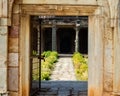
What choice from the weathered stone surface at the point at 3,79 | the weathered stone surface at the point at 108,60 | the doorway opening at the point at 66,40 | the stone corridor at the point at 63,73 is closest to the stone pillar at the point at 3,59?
the weathered stone surface at the point at 3,79

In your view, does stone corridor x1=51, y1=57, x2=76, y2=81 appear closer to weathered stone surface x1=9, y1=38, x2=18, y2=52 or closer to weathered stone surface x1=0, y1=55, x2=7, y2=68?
weathered stone surface x1=9, y1=38, x2=18, y2=52

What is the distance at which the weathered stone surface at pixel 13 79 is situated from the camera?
22.2 feet

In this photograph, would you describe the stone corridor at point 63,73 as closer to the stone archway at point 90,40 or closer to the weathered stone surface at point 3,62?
the stone archway at point 90,40

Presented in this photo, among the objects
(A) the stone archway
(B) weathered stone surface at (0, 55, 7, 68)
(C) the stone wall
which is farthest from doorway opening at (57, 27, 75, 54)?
(B) weathered stone surface at (0, 55, 7, 68)

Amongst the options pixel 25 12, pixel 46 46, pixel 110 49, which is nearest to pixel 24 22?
pixel 25 12

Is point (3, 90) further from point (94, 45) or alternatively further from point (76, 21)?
point (76, 21)

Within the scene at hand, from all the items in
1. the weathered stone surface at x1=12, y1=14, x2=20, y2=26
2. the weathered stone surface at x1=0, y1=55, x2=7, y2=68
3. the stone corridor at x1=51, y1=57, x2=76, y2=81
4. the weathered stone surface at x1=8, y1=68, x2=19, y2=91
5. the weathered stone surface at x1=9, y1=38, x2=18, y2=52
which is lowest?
the stone corridor at x1=51, y1=57, x2=76, y2=81

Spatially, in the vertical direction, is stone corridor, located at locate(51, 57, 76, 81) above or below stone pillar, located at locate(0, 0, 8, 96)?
below

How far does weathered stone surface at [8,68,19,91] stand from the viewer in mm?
6773

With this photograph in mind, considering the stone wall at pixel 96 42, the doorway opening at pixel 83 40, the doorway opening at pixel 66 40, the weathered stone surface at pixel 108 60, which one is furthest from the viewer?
the doorway opening at pixel 66 40

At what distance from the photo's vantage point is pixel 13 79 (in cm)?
679

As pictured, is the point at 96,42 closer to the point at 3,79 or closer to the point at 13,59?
the point at 13,59

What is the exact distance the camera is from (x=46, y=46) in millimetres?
40312

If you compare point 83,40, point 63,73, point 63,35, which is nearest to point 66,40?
point 63,35
